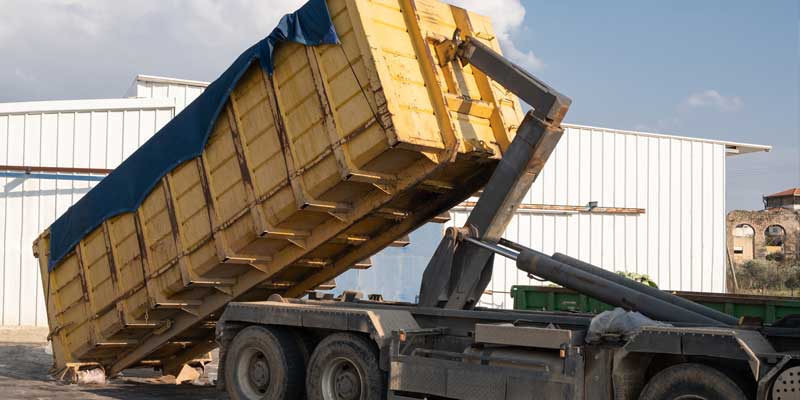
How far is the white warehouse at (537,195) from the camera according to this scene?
1853 cm

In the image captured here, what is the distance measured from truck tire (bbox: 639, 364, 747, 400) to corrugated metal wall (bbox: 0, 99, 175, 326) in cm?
1524

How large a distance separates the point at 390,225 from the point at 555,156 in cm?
1669

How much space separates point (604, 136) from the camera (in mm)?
27016

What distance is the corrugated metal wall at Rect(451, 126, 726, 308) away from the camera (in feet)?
85.4

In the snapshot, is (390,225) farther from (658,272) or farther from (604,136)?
(658,272)

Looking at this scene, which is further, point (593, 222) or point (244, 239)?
point (593, 222)

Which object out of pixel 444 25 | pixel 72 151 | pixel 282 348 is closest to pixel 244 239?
pixel 282 348

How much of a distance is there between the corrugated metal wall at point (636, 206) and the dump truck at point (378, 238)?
1507cm

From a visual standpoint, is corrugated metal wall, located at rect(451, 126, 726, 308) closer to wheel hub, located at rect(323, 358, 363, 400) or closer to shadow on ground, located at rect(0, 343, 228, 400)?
shadow on ground, located at rect(0, 343, 228, 400)

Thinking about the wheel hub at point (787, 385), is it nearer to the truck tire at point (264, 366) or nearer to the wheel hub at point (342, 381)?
the wheel hub at point (342, 381)

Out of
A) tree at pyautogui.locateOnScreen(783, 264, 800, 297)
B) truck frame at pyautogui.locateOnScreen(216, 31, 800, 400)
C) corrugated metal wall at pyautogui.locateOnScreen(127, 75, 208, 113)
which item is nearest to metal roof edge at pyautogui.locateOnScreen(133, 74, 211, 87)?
corrugated metal wall at pyautogui.locateOnScreen(127, 75, 208, 113)

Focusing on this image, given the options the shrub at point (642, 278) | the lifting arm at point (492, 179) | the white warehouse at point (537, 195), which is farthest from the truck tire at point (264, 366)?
the white warehouse at point (537, 195)

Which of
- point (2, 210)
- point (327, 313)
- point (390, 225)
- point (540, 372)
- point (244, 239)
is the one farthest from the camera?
point (2, 210)

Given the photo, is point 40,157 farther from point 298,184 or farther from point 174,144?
point 298,184
